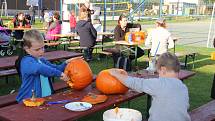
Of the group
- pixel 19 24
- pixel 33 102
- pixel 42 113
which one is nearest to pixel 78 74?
pixel 33 102

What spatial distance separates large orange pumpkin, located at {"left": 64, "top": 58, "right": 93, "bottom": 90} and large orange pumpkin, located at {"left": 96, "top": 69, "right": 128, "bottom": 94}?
6.4 inches

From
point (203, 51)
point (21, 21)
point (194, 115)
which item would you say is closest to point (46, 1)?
point (21, 21)

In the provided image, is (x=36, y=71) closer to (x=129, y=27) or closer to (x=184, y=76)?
(x=184, y=76)

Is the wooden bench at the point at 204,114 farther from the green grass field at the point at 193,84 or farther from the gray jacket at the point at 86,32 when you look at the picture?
the gray jacket at the point at 86,32

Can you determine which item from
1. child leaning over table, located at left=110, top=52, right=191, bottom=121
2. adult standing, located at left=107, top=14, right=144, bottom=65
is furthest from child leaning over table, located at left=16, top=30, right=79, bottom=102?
adult standing, located at left=107, top=14, right=144, bottom=65

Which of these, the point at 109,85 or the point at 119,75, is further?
the point at 109,85

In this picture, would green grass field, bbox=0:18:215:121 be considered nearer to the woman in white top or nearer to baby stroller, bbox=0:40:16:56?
the woman in white top

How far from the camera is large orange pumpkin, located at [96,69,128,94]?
344cm

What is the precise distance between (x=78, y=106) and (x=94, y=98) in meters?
0.30

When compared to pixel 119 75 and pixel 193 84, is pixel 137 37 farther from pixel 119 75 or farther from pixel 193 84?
pixel 119 75

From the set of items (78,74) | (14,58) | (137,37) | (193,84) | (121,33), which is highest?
(121,33)

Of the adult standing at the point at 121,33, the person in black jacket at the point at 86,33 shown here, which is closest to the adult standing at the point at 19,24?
the person in black jacket at the point at 86,33

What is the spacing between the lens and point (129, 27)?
9.61 meters

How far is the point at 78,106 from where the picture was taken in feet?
9.71
